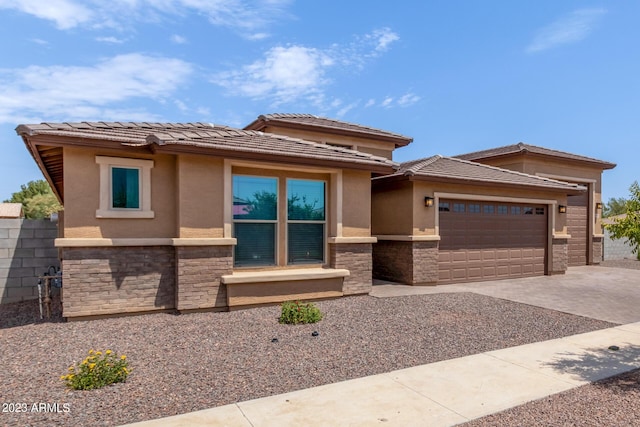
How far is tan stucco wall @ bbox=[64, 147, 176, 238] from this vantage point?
7.52 metres

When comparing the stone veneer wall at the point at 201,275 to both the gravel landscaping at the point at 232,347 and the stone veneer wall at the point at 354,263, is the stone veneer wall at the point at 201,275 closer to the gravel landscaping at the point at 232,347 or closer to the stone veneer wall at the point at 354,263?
→ the gravel landscaping at the point at 232,347

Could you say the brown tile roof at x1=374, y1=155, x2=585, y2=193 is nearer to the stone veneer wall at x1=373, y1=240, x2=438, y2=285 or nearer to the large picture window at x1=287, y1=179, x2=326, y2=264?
the stone veneer wall at x1=373, y1=240, x2=438, y2=285

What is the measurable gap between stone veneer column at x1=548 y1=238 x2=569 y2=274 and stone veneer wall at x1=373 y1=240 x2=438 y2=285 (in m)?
6.03

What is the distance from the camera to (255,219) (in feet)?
30.2

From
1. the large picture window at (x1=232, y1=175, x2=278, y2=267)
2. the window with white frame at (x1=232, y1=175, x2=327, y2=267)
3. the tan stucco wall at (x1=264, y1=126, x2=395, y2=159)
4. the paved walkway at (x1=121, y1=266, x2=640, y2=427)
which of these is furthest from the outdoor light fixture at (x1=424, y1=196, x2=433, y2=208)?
the paved walkway at (x1=121, y1=266, x2=640, y2=427)

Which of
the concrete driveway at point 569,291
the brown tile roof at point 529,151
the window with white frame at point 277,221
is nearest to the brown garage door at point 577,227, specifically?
the brown tile roof at point 529,151

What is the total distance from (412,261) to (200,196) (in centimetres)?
685

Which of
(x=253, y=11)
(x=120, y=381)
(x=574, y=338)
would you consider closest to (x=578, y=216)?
(x=574, y=338)

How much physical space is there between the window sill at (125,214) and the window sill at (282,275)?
2.11 metres

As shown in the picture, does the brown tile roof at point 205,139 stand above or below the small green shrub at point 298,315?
above

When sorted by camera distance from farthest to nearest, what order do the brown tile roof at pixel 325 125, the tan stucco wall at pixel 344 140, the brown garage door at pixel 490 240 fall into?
the tan stucco wall at pixel 344 140
the brown tile roof at pixel 325 125
the brown garage door at pixel 490 240

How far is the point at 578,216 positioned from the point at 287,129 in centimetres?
1537

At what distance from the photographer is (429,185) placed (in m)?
12.0

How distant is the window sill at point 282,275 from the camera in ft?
27.4
